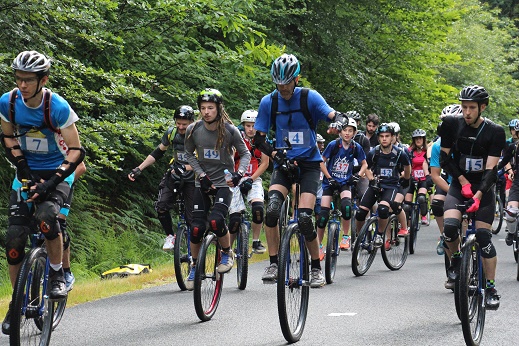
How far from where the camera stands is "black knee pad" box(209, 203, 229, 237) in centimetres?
919

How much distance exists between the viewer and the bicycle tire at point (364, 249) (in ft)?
40.8

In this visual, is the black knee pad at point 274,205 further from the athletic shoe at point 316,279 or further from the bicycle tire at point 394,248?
the bicycle tire at point 394,248

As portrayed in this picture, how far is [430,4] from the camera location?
2628cm

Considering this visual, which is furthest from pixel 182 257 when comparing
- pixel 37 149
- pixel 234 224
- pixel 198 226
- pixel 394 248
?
pixel 394 248

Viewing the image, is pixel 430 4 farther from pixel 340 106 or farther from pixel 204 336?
pixel 204 336

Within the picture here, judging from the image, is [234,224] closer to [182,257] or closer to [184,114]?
[182,257]

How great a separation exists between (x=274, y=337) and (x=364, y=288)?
3.61m

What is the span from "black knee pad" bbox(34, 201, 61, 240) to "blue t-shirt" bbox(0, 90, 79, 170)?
468 millimetres

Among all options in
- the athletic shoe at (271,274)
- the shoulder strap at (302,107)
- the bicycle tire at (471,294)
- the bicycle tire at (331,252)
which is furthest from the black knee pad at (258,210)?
the bicycle tire at (471,294)

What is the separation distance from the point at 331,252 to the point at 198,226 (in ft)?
10.3

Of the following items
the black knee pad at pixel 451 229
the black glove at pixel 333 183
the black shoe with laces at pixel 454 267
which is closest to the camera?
the black knee pad at pixel 451 229

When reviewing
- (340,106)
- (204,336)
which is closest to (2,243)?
(204,336)

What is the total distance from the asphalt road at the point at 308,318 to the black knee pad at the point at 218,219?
806 mm

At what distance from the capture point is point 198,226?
9.45 m
